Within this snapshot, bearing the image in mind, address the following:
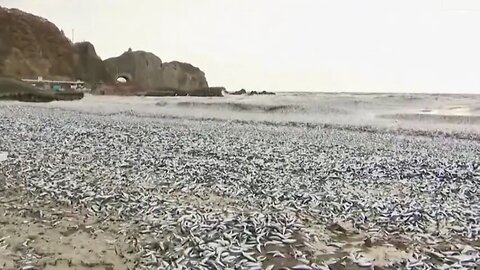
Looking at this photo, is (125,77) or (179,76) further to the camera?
(125,77)

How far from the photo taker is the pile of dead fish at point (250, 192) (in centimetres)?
392

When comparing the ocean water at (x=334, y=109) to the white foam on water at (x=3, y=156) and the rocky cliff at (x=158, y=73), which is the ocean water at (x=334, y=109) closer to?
the white foam on water at (x=3, y=156)

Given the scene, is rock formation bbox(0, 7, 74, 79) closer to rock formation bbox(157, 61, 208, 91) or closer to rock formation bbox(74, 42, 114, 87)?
rock formation bbox(74, 42, 114, 87)

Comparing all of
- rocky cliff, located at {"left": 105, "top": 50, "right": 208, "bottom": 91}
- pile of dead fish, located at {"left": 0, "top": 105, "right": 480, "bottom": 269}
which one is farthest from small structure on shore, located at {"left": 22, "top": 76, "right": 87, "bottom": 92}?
pile of dead fish, located at {"left": 0, "top": 105, "right": 480, "bottom": 269}

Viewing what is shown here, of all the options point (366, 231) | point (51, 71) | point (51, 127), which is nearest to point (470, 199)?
point (366, 231)

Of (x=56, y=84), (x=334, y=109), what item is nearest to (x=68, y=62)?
(x=56, y=84)

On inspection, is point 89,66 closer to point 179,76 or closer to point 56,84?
point 56,84

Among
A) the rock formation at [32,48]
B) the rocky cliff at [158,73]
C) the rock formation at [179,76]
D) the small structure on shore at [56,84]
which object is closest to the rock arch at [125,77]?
the rocky cliff at [158,73]

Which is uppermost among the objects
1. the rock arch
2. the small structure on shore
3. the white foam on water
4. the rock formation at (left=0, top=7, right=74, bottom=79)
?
the rock formation at (left=0, top=7, right=74, bottom=79)

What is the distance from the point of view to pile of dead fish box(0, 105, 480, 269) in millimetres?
3922

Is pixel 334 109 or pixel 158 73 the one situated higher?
pixel 158 73

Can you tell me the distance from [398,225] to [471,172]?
373 cm

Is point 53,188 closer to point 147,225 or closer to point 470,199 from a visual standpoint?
point 147,225

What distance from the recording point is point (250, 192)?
19.4 ft
